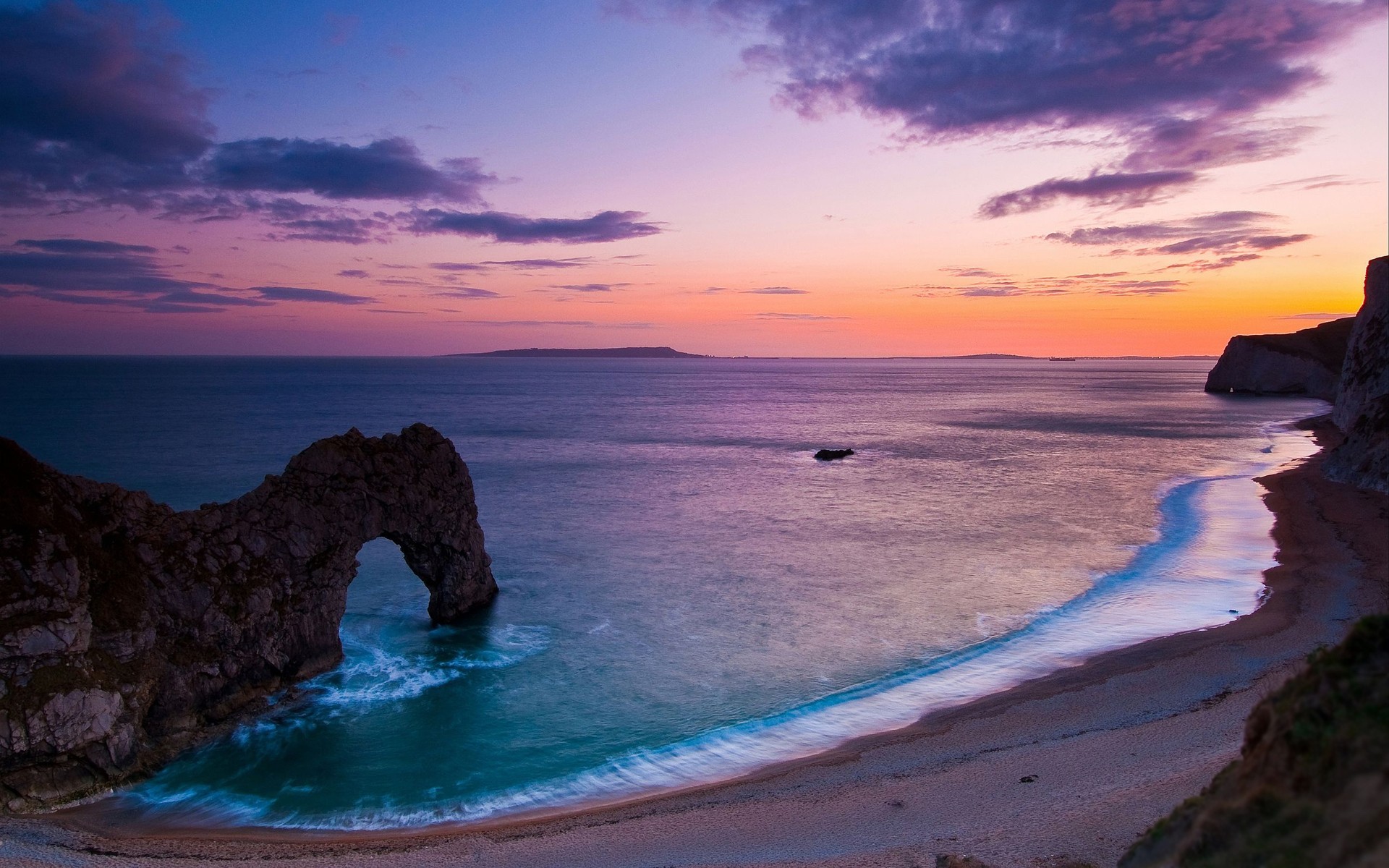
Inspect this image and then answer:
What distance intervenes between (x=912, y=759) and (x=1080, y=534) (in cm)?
2569

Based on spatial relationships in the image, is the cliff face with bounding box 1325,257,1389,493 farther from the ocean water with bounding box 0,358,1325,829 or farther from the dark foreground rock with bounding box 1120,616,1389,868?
the dark foreground rock with bounding box 1120,616,1389,868

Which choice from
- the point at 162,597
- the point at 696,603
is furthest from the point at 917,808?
the point at 162,597

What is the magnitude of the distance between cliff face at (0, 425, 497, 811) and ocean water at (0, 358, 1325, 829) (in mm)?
1255

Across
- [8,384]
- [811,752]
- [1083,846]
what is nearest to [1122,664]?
[811,752]

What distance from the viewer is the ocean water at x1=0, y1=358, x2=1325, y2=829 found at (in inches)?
702

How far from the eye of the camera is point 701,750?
18.5 metres

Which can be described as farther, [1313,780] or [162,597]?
[162,597]

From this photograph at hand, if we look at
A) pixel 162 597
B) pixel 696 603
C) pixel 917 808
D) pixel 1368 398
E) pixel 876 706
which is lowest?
pixel 876 706

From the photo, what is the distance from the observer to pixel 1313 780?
821cm

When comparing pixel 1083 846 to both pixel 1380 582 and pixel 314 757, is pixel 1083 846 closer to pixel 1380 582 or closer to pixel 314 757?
pixel 314 757

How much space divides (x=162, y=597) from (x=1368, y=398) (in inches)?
2745

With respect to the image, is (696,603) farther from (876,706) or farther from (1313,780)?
(1313,780)

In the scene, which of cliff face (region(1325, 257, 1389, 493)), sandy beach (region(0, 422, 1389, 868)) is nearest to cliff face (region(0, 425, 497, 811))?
sandy beach (region(0, 422, 1389, 868))

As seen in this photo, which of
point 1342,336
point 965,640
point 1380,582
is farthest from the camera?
point 1342,336
